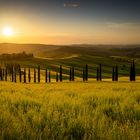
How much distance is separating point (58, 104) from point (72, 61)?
186 meters

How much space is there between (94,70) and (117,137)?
530ft

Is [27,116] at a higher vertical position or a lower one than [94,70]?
higher

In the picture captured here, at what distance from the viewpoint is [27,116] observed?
301 inches

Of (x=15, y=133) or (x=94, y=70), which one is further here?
(x=94, y=70)

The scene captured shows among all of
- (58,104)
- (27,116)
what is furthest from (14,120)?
(58,104)

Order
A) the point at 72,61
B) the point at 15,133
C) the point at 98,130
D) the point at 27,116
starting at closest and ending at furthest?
the point at 15,133, the point at 98,130, the point at 27,116, the point at 72,61

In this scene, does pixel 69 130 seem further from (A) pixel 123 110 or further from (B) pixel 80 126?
(A) pixel 123 110

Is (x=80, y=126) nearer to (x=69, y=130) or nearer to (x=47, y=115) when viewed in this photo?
(x=69, y=130)

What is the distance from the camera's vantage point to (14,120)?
22.6 feet

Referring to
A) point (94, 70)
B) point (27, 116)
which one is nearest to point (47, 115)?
point (27, 116)

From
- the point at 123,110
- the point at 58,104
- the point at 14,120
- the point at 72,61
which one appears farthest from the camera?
the point at 72,61

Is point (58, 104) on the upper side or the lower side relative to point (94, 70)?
upper

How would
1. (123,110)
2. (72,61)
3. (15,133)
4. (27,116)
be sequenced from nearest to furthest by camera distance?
(15,133), (27,116), (123,110), (72,61)

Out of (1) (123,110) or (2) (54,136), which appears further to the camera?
(1) (123,110)
